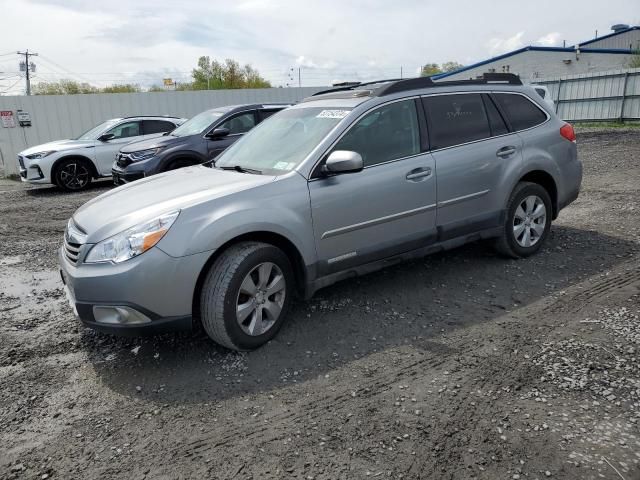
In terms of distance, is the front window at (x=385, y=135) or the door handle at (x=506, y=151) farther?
the door handle at (x=506, y=151)

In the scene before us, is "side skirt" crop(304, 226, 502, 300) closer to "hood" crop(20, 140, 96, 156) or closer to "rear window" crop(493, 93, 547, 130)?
"rear window" crop(493, 93, 547, 130)

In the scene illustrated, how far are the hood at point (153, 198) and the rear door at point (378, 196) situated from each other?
0.53 metres

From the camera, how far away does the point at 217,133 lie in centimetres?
928

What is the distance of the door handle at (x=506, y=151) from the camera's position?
4.89 meters

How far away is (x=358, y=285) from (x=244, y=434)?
7.33ft

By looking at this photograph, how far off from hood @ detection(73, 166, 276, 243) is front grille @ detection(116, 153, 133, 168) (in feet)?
18.9

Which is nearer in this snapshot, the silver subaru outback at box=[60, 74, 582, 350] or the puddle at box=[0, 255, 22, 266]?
the silver subaru outback at box=[60, 74, 582, 350]

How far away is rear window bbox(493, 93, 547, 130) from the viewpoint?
16.8ft

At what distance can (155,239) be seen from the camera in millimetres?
3271

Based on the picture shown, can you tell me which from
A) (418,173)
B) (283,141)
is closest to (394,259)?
(418,173)

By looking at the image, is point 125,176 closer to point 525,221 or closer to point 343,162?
point 343,162

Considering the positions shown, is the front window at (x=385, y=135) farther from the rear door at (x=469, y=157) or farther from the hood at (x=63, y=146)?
the hood at (x=63, y=146)

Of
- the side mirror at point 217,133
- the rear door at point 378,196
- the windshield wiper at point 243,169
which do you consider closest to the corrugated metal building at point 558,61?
the side mirror at point 217,133

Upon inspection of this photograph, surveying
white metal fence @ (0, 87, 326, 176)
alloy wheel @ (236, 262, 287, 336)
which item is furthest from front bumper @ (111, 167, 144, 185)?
white metal fence @ (0, 87, 326, 176)
